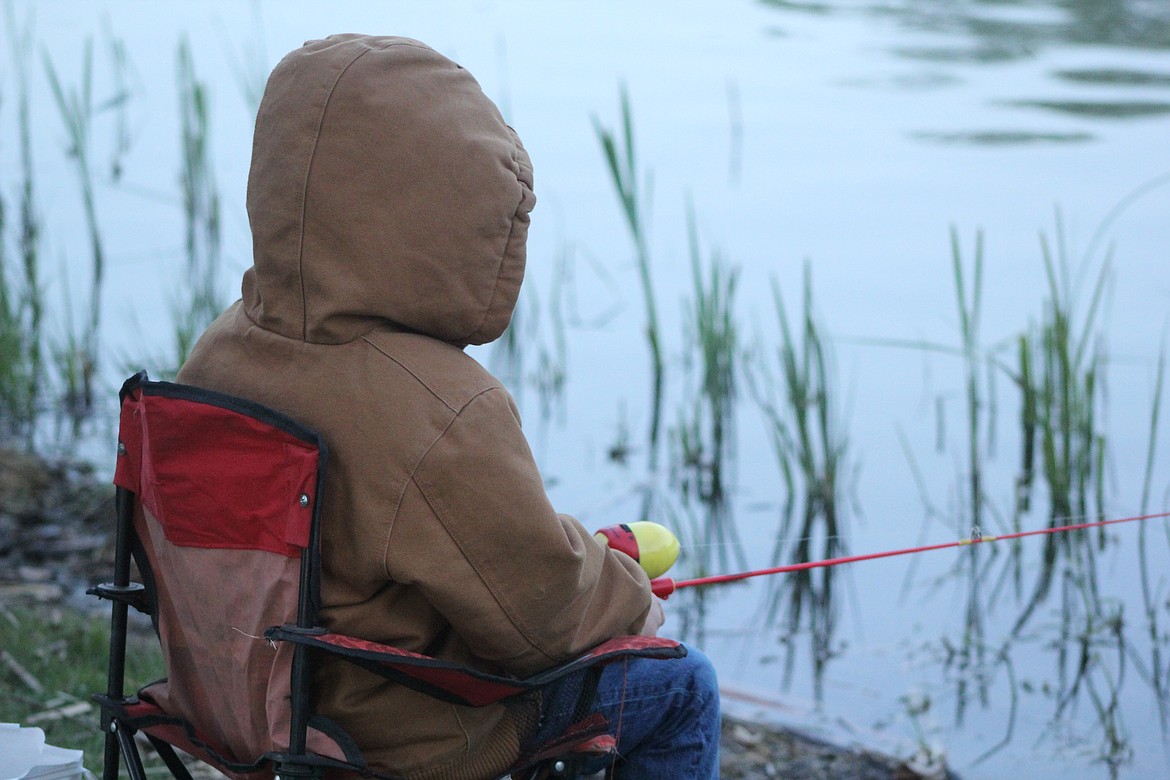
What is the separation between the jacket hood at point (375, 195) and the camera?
145 cm

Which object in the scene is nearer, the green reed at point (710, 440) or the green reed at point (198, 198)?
the green reed at point (710, 440)

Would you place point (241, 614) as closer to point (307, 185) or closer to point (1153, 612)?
point (307, 185)

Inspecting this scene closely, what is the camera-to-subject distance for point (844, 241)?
5.66 meters

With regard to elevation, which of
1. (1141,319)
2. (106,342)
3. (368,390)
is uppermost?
(368,390)

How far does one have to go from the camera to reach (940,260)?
17.9ft

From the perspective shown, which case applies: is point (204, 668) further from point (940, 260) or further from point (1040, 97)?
point (1040, 97)

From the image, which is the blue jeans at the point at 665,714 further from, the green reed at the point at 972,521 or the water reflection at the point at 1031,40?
the water reflection at the point at 1031,40

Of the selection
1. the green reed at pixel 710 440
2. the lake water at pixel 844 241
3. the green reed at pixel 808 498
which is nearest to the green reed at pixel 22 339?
the lake water at pixel 844 241

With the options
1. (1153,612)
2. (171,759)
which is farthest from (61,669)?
(1153,612)

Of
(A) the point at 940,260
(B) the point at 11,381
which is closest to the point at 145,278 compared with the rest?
(B) the point at 11,381

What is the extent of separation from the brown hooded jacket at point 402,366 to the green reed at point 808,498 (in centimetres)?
182

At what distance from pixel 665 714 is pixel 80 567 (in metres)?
1.96

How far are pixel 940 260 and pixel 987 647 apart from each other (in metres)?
2.58

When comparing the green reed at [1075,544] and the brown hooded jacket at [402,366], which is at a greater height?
the brown hooded jacket at [402,366]
